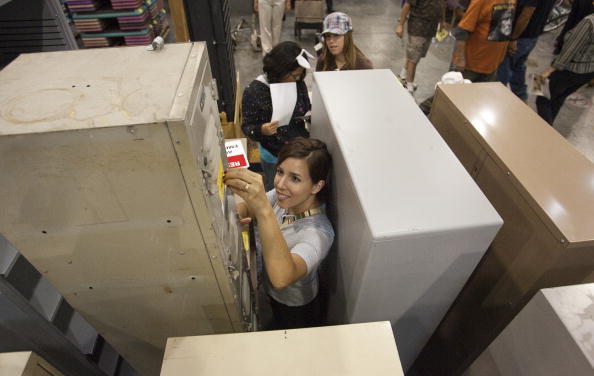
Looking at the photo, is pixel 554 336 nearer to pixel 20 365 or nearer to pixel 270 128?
pixel 20 365

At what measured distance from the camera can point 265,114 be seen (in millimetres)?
2199

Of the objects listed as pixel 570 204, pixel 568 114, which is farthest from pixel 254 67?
pixel 570 204

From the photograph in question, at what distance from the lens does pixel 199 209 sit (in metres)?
0.83

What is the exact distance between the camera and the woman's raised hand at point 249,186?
1.05 meters

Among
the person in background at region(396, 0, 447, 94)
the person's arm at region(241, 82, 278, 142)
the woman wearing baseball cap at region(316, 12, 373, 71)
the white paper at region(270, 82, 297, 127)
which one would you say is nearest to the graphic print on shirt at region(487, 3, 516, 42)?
the person in background at region(396, 0, 447, 94)

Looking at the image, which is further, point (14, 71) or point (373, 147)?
point (373, 147)

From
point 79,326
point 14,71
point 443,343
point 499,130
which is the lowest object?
point 443,343

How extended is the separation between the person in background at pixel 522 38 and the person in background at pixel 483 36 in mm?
350

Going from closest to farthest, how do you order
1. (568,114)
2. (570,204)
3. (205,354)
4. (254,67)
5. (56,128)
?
(56,128), (205,354), (570,204), (568,114), (254,67)

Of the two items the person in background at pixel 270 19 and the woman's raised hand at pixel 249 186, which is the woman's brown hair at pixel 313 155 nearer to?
the woman's raised hand at pixel 249 186

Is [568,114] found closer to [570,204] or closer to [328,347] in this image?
[570,204]

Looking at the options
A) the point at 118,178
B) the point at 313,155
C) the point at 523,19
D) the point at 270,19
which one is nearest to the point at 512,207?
the point at 313,155

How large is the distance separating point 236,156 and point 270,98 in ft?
1.45

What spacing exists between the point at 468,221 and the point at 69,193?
1.03 m
